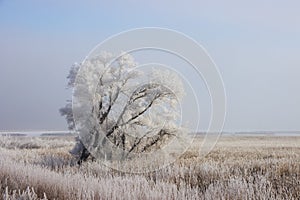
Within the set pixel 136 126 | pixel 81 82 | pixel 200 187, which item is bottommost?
pixel 200 187

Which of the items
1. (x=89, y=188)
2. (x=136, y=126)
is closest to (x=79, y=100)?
(x=136, y=126)

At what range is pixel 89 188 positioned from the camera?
668 cm

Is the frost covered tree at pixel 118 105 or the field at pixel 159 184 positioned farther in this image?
the frost covered tree at pixel 118 105

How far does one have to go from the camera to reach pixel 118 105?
12.3 m

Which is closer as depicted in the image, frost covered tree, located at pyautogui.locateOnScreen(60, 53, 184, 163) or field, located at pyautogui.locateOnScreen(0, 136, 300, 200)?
field, located at pyautogui.locateOnScreen(0, 136, 300, 200)

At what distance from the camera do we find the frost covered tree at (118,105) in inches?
477

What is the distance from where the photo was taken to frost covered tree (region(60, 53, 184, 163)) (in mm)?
12125

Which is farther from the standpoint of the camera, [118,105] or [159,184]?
[118,105]

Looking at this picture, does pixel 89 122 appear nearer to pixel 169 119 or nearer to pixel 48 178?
pixel 169 119

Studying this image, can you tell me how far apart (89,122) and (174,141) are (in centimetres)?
261

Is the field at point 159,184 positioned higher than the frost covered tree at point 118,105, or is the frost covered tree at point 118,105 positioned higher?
the frost covered tree at point 118,105

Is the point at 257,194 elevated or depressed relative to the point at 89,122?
depressed

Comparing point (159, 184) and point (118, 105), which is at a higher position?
point (118, 105)

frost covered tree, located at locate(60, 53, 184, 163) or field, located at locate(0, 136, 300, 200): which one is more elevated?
frost covered tree, located at locate(60, 53, 184, 163)
